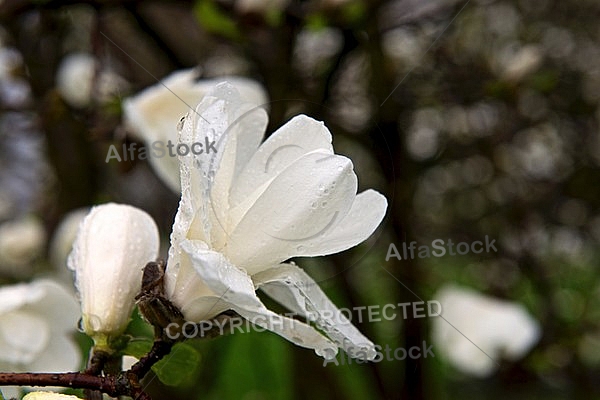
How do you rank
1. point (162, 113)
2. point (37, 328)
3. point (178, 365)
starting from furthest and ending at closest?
point (162, 113), point (37, 328), point (178, 365)

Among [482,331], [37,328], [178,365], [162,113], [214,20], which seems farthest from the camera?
[482,331]

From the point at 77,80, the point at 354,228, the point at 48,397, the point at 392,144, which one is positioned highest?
the point at 77,80

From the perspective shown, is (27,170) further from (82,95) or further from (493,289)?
(493,289)

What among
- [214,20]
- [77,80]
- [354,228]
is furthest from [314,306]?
[77,80]

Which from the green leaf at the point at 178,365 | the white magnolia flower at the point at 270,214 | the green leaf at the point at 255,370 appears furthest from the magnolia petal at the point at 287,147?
the green leaf at the point at 255,370

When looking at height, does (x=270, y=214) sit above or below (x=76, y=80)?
below

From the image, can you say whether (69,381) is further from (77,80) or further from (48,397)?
(77,80)
